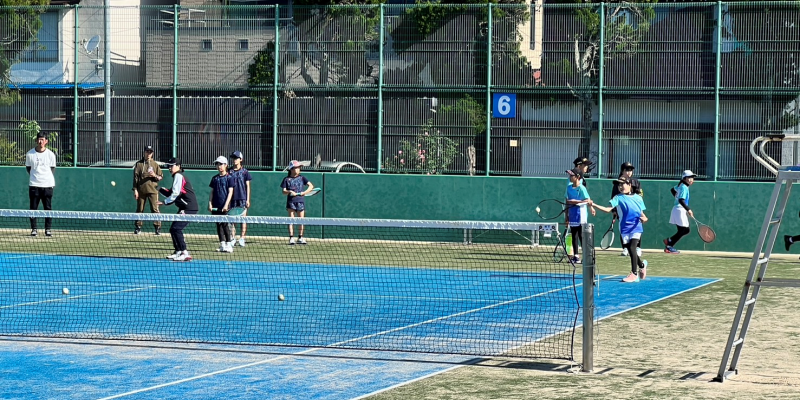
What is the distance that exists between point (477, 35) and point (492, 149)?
239 cm

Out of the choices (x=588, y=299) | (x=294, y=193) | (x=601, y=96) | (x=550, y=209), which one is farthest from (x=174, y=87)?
(x=588, y=299)

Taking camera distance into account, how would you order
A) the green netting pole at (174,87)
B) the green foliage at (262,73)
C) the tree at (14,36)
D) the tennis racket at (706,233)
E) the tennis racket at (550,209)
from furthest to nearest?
the tree at (14,36) < the green netting pole at (174,87) < the green foliage at (262,73) < the tennis racket at (550,209) < the tennis racket at (706,233)

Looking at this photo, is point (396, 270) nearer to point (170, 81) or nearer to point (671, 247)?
point (671, 247)

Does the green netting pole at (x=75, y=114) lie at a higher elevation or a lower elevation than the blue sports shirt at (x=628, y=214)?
higher

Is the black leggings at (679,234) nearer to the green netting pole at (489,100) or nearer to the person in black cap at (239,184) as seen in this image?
the green netting pole at (489,100)

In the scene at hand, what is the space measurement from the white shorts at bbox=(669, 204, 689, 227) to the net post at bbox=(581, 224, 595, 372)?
37.1ft

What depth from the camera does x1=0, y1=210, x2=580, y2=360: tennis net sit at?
10492mm

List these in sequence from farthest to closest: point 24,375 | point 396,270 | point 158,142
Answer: point 158,142 < point 396,270 < point 24,375

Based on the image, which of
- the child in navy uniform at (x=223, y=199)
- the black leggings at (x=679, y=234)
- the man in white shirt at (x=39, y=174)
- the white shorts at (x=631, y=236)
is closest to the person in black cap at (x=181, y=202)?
the child in navy uniform at (x=223, y=199)

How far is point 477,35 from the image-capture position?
22906mm

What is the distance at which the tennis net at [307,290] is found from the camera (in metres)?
10.5

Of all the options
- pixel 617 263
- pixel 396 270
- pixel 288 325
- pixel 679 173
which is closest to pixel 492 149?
pixel 679 173

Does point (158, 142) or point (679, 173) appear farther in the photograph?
point (158, 142)

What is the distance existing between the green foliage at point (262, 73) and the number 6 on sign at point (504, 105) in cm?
495
